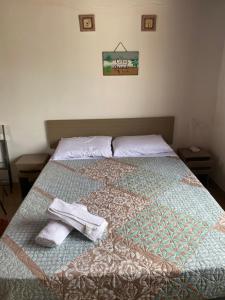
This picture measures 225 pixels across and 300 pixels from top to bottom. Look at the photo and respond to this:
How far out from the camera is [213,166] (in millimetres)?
3035

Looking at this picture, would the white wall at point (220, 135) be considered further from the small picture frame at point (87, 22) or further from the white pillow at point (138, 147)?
the small picture frame at point (87, 22)

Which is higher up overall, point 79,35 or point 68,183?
point 79,35

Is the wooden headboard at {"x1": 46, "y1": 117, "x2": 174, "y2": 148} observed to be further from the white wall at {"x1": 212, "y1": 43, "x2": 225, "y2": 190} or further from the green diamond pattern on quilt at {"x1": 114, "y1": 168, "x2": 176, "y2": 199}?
the green diamond pattern on quilt at {"x1": 114, "y1": 168, "x2": 176, "y2": 199}

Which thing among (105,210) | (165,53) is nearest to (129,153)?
(105,210)

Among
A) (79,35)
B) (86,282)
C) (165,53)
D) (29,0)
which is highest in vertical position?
(29,0)

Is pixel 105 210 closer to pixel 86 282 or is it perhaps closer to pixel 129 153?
pixel 86 282

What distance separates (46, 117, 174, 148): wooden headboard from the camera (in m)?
2.94

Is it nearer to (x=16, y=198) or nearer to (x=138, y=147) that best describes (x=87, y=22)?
(x=138, y=147)

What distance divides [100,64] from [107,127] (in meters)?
0.78

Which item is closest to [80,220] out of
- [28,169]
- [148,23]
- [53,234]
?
[53,234]

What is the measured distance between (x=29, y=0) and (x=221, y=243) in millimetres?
2948

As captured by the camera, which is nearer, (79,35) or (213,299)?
(213,299)

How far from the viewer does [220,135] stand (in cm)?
287

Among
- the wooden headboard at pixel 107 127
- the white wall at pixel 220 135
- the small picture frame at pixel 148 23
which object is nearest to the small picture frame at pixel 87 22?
the small picture frame at pixel 148 23
